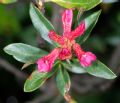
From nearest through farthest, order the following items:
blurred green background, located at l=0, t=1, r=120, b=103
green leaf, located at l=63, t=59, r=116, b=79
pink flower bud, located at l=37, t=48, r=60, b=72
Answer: pink flower bud, located at l=37, t=48, r=60, b=72, green leaf, located at l=63, t=59, r=116, b=79, blurred green background, located at l=0, t=1, r=120, b=103

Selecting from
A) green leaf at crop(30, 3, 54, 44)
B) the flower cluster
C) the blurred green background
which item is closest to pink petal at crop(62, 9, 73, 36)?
the flower cluster

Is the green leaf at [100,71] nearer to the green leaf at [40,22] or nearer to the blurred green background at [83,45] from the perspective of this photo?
the green leaf at [40,22]

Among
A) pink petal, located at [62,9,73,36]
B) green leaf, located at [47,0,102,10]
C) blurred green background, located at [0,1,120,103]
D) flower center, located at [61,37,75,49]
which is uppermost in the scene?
green leaf, located at [47,0,102,10]

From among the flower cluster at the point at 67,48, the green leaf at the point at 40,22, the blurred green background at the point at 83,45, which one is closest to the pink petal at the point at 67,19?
the flower cluster at the point at 67,48

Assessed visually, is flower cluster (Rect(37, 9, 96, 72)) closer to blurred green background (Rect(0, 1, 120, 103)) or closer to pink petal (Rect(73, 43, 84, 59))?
pink petal (Rect(73, 43, 84, 59))

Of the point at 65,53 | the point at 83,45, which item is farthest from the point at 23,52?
the point at 83,45
